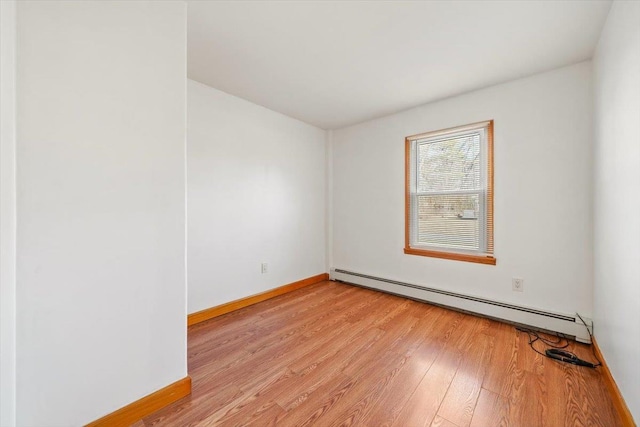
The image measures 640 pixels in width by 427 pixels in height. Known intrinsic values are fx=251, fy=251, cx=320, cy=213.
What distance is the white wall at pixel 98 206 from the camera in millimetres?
1067

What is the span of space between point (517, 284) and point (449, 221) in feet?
2.83

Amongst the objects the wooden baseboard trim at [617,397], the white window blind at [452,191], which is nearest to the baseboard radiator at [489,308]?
the wooden baseboard trim at [617,397]

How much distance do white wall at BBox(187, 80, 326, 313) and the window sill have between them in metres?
1.44

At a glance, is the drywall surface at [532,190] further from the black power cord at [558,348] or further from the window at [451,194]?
the black power cord at [558,348]

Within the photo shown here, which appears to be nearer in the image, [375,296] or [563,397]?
[563,397]

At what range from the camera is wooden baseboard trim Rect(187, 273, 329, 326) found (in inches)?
96.6

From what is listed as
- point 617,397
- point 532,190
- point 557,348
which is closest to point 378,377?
point 617,397

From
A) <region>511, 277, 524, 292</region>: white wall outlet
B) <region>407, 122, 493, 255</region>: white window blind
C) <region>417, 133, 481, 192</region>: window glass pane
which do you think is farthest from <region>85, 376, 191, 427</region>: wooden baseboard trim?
<region>417, 133, 481, 192</region>: window glass pane

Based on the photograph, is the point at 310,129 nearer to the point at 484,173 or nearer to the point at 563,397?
the point at 484,173

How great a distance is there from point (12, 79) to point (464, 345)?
121 inches

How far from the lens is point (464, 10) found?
1566mm

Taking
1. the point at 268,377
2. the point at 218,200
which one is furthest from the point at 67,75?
the point at 268,377

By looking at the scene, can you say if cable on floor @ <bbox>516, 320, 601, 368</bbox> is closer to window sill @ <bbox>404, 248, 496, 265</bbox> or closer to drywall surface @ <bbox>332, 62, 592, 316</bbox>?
drywall surface @ <bbox>332, 62, 592, 316</bbox>

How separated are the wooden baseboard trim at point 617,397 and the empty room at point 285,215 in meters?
0.02
